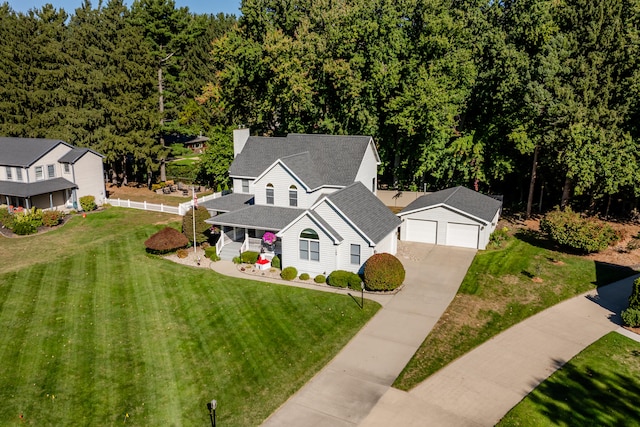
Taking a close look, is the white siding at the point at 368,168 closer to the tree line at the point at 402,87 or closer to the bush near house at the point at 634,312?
the tree line at the point at 402,87

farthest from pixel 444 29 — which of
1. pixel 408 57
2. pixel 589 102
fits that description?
pixel 589 102

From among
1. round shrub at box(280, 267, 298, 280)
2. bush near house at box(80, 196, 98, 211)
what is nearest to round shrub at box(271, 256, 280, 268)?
round shrub at box(280, 267, 298, 280)

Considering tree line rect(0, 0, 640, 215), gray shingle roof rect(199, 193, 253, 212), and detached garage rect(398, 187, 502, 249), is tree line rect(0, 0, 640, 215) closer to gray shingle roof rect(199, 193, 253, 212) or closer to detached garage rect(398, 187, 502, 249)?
detached garage rect(398, 187, 502, 249)

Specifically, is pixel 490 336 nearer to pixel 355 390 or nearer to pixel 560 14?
pixel 355 390

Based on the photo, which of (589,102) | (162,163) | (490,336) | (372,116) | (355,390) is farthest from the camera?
(162,163)

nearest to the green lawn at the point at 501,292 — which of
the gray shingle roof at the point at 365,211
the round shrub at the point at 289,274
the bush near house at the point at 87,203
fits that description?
the gray shingle roof at the point at 365,211

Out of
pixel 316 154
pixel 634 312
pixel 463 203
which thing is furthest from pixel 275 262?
pixel 634 312
